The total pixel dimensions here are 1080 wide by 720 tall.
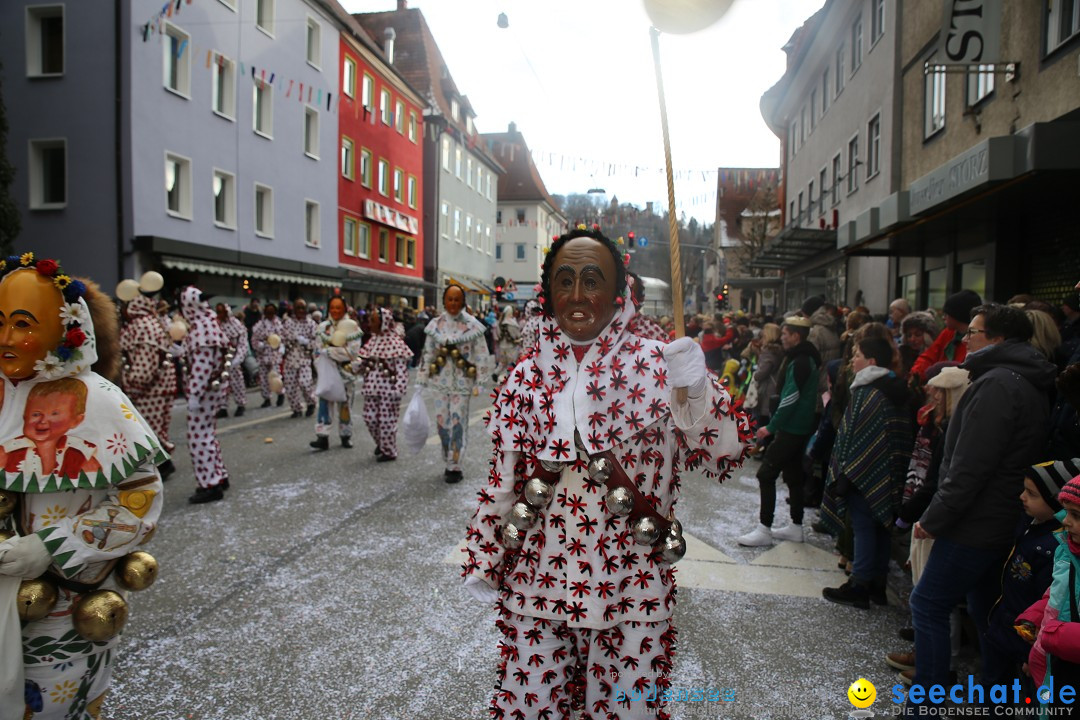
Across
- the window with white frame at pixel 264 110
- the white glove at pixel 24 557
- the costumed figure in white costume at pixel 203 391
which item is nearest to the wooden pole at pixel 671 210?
the white glove at pixel 24 557

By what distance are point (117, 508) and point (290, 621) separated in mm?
2004

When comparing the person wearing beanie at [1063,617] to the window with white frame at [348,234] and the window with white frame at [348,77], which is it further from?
the window with white frame at [348,77]

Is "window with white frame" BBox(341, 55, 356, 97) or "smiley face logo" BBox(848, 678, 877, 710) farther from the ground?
"window with white frame" BBox(341, 55, 356, 97)

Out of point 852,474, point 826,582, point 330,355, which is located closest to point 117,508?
point 852,474

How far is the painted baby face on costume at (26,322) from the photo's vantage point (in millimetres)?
2256

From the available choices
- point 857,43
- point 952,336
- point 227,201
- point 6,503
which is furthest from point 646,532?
point 227,201

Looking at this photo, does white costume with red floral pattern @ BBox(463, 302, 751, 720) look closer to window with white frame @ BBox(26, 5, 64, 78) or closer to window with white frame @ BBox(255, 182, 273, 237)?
window with white frame @ BBox(26, 5, 64, 78)

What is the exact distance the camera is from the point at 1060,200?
346 inches

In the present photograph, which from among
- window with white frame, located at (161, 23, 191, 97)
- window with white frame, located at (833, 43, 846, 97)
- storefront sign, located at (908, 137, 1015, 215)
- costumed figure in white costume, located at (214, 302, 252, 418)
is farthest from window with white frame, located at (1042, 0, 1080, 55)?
window with white frame, located at (161, 23, 191, 97)

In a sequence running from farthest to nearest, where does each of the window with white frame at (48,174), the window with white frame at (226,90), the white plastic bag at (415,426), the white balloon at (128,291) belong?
the window with white frame at (226,90) → the window with white frame at (48,174) → the white balloon at (128,291) → the white plastic bag at (415,426)

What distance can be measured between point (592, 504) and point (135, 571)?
1522 millimetres

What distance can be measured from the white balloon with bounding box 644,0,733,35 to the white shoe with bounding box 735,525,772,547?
14.3ft

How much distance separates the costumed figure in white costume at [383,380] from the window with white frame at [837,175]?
15294 mm

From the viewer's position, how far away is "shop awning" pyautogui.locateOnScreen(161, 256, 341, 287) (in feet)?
58.3
